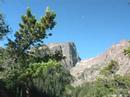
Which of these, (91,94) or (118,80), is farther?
(91,94)

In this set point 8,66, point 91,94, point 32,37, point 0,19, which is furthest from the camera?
point 91,94

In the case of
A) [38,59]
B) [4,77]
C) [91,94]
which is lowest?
[4,77]

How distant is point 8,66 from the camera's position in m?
44.7

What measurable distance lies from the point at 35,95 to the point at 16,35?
324 inches

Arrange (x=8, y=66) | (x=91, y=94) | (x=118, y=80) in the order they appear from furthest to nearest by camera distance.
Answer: (x=91, y=94)
(x=118, y=80)
(x=8, y=66)

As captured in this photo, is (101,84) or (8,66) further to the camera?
(101,84)

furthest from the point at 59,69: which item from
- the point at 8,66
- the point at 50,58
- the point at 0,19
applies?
the point at 0,19

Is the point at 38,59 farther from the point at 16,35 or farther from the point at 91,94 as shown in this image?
the point at 91,94

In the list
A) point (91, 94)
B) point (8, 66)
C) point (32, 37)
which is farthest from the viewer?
point (91, 94)

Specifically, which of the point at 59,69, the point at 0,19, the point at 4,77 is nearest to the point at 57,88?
the point at 59,69

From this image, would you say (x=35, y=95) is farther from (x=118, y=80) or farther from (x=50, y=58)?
(x=118, y=80)

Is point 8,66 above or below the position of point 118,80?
below

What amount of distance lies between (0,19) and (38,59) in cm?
1376

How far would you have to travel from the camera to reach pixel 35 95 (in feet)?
170
